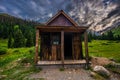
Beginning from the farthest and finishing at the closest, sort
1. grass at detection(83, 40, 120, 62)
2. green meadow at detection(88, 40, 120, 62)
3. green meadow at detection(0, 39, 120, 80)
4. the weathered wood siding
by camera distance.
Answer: grass at detection(83, 40, 120, 62) < green meadow at detection(88, 40, 120, 62) < the weathered wood siding < green meadow at detection(0, 39, 120, 80)

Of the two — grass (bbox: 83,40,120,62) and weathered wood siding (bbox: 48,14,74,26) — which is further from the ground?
weathered wood siding (bbox: 48,14,74,26)

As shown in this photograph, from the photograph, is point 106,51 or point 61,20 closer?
point 61,20

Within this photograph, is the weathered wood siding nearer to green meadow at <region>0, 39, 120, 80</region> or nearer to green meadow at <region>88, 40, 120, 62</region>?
green meadow at <region>0, 39, 120, 80</region>

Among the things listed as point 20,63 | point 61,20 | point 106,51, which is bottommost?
point 20,63

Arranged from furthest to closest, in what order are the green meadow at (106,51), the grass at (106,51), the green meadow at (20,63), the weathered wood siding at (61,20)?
1. the grass at (106,51)
2. the green meadow at (106,51)
3. the weathered wood siding at (61,20)
4. the green meadow at (20,63)

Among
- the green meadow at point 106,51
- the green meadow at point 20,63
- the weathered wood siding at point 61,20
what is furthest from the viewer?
the green meadow at point 106,51

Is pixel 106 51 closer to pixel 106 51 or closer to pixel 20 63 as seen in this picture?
pixel 106 51

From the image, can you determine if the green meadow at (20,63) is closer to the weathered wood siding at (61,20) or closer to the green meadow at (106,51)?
the green meadow at (106,51)

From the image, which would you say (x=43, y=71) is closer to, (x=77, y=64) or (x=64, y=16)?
(x=77, y=64)

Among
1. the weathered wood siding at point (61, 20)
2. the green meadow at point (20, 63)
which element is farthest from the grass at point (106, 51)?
the weathered wood siding at point (61, 20)

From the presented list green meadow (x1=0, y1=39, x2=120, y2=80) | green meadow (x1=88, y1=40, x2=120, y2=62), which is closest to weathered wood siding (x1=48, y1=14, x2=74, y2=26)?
green meadow (x1=0, y1=39, x2=120, y2=80)

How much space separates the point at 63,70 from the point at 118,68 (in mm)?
7126

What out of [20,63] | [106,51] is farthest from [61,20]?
[106,51]

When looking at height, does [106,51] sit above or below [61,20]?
below
